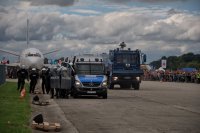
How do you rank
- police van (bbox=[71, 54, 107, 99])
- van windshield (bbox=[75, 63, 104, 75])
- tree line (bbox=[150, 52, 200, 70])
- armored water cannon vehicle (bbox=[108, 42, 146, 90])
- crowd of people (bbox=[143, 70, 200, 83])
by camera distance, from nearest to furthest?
police van (bbox=[71, 54, 107, 99]) < van windshield (bbox=[75, 63, 104, 75]) < armored water cannon vehicle (bbox=[108, 42, 146, 90]) < crowd of people (bbox=[143, 70, 200, 83]) < tree line (bbox=[150, 52, 200, 70])

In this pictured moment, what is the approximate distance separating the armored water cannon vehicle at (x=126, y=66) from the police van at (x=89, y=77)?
1199 cm

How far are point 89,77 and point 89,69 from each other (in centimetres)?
95

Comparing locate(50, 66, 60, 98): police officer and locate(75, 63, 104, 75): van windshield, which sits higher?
locate(75, 63, 104, 75): van windshield

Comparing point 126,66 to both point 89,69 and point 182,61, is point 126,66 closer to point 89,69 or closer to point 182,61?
point 89,69

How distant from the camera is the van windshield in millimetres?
30758

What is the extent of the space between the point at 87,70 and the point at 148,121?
14.4 m

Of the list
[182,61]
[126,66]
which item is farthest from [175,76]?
[182,61]

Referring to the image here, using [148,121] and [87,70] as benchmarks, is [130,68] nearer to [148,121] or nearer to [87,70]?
[87,70]

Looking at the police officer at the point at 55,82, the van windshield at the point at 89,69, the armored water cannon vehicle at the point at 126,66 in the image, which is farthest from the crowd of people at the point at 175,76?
the police officer at the point at 55,82

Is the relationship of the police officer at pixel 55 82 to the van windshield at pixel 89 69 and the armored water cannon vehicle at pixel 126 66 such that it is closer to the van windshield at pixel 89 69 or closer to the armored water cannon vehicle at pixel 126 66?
the van windshield at pixel 89 69

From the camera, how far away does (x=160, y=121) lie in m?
16.9

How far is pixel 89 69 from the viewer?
1218 inches

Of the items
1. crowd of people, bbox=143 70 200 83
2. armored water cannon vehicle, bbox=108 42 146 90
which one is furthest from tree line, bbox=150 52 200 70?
armored water cannon vehicle, bbox=108 42 146 90

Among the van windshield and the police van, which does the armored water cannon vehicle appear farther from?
the van windshield
